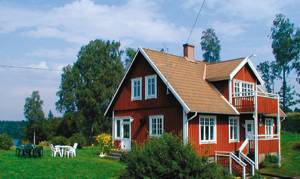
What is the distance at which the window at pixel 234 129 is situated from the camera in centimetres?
2694

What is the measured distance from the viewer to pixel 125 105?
28594 millimetres

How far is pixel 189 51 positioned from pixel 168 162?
19.9 meters

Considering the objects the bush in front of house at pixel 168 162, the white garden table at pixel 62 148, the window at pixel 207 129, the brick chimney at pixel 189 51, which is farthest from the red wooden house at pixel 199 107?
the bush in front of house at pixel 168 162

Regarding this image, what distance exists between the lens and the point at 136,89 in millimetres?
27875

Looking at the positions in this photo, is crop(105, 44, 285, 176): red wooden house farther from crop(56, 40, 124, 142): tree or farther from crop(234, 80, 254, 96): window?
crop(56, 40, 124, 142): tree

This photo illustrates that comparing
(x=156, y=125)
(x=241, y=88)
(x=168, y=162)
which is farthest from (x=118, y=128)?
(x=168, y=162)

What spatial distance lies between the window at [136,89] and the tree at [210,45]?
46443mm

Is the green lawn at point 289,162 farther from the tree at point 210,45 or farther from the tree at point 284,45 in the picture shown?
the tree at point 210,45

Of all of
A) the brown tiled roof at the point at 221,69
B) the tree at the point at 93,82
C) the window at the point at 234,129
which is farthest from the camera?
the tree at the point at 93,82

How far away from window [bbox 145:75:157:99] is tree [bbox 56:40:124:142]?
2619cm

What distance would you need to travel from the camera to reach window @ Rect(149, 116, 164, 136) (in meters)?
25.7

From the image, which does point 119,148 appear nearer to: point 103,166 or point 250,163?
point 103,166

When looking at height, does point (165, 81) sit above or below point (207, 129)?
above

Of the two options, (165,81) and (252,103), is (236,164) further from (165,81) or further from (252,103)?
(165,81)
